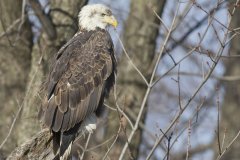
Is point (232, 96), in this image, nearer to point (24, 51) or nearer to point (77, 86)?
point (24, 51)

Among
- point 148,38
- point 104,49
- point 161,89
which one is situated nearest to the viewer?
point 104,49

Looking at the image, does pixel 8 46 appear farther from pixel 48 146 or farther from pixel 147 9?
pixel 48 146

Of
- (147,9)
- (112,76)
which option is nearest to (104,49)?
(112,76)

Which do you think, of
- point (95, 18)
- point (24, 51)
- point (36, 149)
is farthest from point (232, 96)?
point (36, 149)

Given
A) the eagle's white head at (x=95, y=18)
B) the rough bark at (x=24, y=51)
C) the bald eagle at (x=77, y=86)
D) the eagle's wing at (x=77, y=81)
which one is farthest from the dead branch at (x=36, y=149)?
the rough bark at (x=24, y=51)

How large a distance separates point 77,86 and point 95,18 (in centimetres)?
120

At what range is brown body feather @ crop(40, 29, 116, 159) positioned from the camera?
30.7ft

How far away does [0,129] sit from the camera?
1262 centimetres

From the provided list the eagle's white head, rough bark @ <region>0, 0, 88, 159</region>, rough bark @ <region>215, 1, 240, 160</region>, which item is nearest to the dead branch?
the eagle's white head

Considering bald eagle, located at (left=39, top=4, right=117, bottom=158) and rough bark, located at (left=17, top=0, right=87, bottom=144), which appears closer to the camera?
bald eagle, located at (left=39, top=4, right=117, bottom=158)

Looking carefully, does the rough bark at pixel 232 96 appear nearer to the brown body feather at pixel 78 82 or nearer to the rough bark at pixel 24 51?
the rough bark at pixel 24 51

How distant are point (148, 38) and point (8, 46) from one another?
2376mm

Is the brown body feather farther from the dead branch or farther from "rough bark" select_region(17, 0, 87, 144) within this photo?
"rough bark" select_region(17, 0, 87, 144)

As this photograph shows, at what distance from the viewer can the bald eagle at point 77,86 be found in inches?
368
